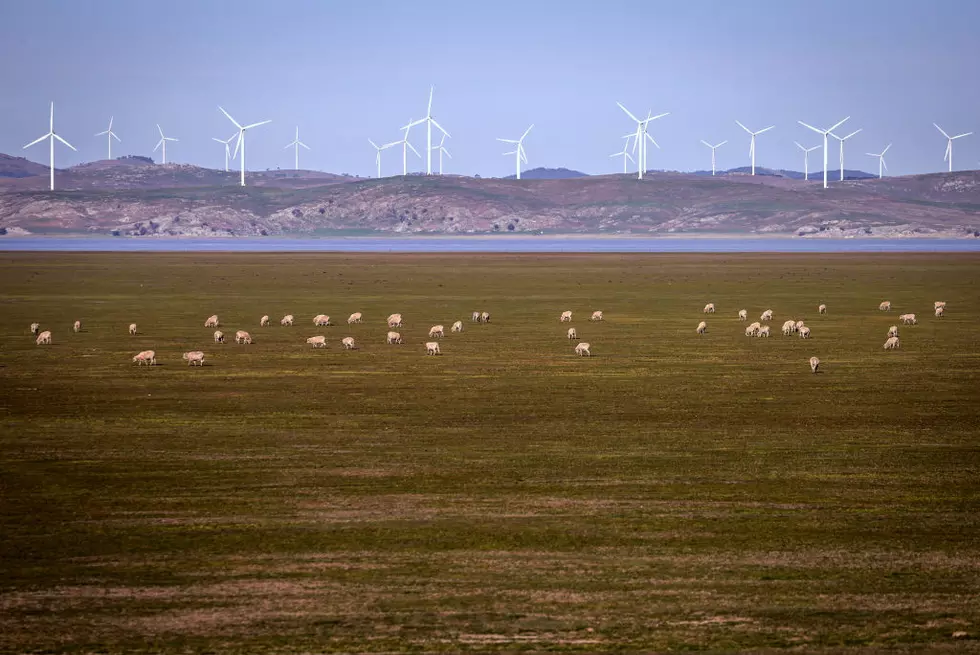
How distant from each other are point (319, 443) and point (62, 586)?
12.6m

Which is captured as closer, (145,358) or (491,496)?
(491,496)

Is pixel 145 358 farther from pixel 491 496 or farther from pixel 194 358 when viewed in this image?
pixel 491 496

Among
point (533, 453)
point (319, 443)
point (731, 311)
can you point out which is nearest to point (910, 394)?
point (533, 453)

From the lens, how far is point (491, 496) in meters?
26.8

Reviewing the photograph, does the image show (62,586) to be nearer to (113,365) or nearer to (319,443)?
(319,443)

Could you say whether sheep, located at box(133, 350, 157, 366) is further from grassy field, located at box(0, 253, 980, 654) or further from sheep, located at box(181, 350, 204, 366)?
sheep, located at box(181, 350, 204, 366)

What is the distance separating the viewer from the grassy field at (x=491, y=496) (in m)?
19.0

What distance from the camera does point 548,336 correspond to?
62031 mm

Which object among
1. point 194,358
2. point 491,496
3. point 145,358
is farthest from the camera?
point 145,358

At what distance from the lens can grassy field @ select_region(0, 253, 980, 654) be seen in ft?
62.3

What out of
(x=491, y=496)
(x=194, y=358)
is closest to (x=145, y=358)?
(x=194, y=358)

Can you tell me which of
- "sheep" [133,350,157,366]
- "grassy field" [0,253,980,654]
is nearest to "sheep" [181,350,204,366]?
"grassy field" [0,253,980,654]

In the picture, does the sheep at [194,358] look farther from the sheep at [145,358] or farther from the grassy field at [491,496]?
the sheep at [145,358]

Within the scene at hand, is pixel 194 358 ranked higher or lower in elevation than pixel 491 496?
higher
